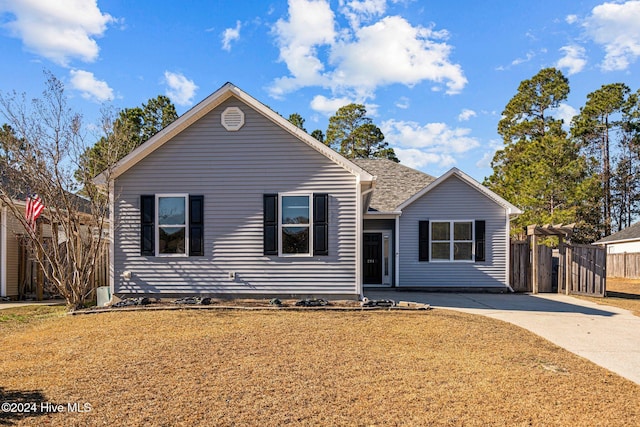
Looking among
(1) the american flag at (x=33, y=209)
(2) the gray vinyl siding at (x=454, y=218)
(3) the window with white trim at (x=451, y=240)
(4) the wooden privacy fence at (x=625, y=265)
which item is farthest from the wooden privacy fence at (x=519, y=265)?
(4) the wooden privacy fence at (x=625, y=265)

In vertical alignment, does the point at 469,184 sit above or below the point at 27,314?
above

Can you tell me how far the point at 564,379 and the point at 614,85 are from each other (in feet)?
120

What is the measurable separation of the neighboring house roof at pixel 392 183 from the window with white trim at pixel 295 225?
16.3 ft

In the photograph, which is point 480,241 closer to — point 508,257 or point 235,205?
point 508,257

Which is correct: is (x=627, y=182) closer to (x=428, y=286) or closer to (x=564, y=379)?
(x=428, y=286)

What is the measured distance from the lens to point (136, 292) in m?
11.3

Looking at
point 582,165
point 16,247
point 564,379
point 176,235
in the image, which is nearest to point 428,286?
point 176,235

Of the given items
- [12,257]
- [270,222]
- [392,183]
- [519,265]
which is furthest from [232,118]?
[519,265]

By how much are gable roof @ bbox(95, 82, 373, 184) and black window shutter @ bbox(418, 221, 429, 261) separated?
5.09 meters

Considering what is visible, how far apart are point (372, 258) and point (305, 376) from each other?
1108 centimetres

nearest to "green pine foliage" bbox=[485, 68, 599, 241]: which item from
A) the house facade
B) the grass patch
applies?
the house facade

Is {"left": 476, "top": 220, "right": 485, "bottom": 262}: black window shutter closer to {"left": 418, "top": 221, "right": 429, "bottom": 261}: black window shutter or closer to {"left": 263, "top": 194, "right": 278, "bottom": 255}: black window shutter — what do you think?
{"left": 418, "top": 221, "right": 429, "bottom": 261}: black window shutter

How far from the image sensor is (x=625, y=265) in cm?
2794

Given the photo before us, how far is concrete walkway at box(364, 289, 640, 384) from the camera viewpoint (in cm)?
682
